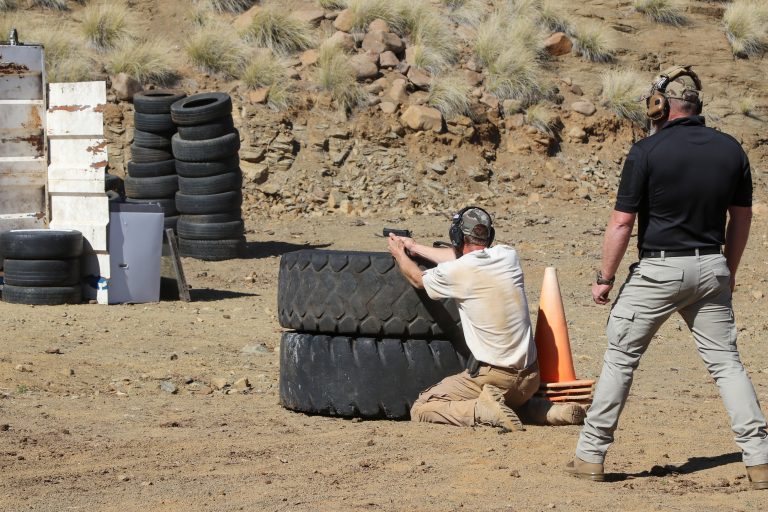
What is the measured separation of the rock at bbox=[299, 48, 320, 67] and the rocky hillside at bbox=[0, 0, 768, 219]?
47 mm

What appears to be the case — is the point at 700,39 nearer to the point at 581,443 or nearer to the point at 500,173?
the point at 500,173

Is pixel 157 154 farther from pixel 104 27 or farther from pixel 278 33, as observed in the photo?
pixel 278 33

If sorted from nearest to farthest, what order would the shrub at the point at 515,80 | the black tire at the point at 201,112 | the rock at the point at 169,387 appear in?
the rock at the point at 169,387
the black tire at the point at 201,112
the shrub at the point at 515,80

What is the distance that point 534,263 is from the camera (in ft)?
51.3

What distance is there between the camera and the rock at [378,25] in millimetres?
23766

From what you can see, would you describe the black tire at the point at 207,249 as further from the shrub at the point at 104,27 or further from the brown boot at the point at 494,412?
the brown boot at the point at 494,412

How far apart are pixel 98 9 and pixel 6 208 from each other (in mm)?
12840

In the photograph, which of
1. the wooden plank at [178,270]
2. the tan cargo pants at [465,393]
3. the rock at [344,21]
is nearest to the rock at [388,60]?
the rock at [344,21]

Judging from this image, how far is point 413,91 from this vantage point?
2266 centimetres

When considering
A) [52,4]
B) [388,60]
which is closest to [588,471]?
[388,60]

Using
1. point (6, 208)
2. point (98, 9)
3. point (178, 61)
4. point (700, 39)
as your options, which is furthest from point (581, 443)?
point (700, 39)

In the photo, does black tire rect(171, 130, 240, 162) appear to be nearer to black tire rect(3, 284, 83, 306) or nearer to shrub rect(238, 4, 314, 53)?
black tire rect(3, 284, 83, 306)

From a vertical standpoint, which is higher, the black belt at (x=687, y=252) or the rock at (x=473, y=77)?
the rock at (x=473, y=77)

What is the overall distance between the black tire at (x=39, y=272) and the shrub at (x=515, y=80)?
13.8 meters
